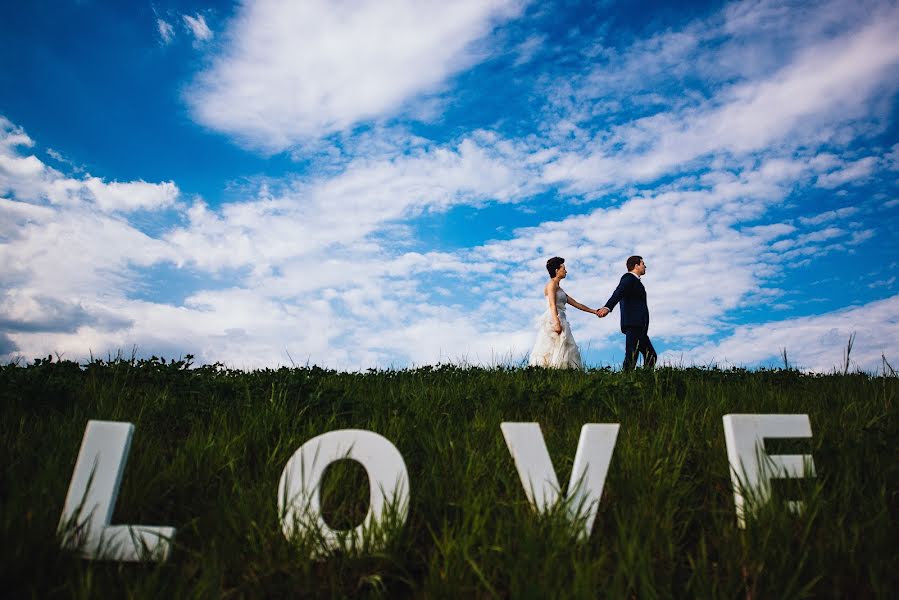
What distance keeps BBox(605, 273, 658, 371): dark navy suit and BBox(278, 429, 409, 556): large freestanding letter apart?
408 inches

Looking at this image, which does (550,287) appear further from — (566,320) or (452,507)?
(452,507)

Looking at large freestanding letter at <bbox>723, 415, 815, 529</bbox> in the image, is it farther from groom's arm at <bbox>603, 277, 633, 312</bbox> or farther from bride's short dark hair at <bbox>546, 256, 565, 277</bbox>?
bride's short dark hair at <bbox>546, 256, 565, 277</bbox>

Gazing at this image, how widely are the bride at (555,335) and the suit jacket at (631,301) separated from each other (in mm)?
1246

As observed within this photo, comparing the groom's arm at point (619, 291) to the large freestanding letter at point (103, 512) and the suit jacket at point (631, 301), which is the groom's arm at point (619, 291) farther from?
the large freestanding letter at point (103, 512)

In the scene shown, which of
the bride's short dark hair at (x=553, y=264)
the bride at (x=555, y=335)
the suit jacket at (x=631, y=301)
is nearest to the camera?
the suit jacket at (x=631, y=301)

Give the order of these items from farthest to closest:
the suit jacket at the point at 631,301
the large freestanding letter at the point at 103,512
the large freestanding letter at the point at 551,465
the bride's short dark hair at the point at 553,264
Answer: the bride's short dark hair at the point at 553,264 → the suit jacket at the point at 631,301 → the large freestanding letter at the point at 551,465 → the large freestanding letter at the point at 103,512

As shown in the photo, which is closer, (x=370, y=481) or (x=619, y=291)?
(x=370, y=481)

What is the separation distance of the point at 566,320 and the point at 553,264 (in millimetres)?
Answer: 1381

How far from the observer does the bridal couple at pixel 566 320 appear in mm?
12344

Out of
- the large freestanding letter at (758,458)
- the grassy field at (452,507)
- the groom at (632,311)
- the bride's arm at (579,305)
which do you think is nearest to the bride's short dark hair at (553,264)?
the bride's arm at (579,305)

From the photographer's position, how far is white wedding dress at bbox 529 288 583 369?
12953 millimetres

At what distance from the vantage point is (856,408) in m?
4.72

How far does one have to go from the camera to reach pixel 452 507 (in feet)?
9.20

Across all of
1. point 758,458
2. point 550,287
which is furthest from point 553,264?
point 758,458
